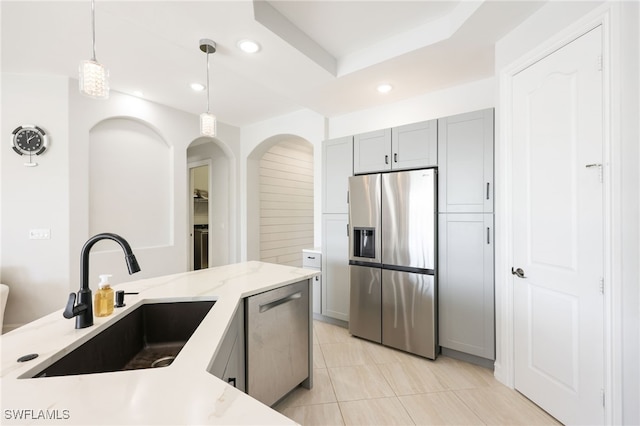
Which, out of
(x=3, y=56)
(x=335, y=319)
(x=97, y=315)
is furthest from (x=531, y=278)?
(x=3, y=56)

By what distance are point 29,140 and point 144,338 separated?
2.89 m

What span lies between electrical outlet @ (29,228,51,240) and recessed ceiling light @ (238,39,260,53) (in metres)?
2.81

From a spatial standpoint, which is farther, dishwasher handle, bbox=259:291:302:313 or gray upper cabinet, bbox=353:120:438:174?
gray upper cabinet, bbox=353:120:438:174

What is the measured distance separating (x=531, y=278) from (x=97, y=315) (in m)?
2.54

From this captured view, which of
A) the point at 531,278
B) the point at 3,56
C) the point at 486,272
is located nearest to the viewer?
the point at 531,278

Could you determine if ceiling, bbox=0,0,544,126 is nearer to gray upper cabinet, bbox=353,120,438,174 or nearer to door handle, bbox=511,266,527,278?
gray upper cabinet, bbox=353,120,438,174

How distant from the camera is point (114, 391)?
0.70m

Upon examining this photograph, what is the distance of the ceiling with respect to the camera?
6.42 ft

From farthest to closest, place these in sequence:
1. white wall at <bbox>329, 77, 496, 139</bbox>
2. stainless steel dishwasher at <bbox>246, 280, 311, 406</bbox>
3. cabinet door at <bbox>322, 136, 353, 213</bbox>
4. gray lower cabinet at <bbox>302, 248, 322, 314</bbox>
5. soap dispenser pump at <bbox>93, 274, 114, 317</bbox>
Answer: gray lower cabinet at <bbox>302, 248, 322, 314</bbox>, cabinet door at <bbox>322, 136, 353, 213</bbox>, white wall at <bbox>329, 77, 496, 139</bbox>, stainless steel dishwasher at <bbox>246, 280, 311, 406</bbox>, soap dispenser pump at <bbox>93, 274, 114, 317</bbox>

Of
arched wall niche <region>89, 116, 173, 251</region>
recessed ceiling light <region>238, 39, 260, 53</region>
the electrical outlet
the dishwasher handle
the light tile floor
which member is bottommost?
the light tile floor

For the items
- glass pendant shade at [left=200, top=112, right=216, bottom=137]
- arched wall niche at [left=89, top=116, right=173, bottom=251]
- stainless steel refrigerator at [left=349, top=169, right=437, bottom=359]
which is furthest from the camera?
arched wall niche at [left=89, top=116, right=173, bottom=251]

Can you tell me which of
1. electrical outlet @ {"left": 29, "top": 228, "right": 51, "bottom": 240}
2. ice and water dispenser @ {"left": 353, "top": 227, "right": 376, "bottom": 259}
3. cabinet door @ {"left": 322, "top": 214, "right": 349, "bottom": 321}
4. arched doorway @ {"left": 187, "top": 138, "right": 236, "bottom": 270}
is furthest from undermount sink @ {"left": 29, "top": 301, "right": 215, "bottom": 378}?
arched doorway @ {"left": 187, "top": 138, "right": 236, "bottom": 270}

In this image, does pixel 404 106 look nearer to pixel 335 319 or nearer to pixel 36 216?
pixel 335 319

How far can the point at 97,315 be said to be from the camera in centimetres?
120
